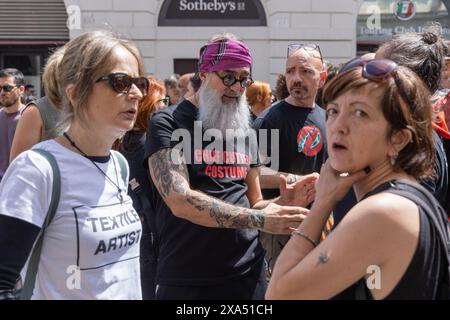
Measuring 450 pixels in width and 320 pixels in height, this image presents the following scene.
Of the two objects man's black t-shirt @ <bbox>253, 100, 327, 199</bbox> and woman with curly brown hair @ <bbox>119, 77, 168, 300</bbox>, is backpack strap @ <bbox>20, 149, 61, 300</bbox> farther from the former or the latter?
man's black t-shirt @ <bbox>253, 100, 327, 199</bbox>

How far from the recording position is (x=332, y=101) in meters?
1.95

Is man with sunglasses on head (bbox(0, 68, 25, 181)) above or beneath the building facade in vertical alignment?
beneath

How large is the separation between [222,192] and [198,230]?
0.22 metres

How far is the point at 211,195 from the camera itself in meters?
3.10

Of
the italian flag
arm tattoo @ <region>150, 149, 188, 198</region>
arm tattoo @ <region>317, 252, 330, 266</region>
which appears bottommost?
arm tattoo @ <region>150, 149, 188, 198</region>

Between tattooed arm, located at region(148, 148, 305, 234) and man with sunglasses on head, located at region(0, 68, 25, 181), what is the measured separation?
132 inches

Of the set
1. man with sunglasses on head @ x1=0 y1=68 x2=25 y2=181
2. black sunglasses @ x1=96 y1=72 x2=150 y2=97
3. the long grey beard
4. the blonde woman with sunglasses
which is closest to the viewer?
the blonde woman with sunglasses

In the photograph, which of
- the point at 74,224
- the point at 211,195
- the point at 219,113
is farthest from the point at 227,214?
the point at 74,224

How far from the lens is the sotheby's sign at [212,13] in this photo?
584 inches

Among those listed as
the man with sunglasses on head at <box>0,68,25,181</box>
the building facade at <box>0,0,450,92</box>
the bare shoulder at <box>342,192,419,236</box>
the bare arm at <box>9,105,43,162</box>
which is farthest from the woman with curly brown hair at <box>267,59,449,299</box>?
the building facade at <box>0,0,450,92</box>

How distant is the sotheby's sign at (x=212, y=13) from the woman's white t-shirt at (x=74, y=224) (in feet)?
42.4

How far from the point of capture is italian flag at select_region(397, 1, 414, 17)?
15156mm

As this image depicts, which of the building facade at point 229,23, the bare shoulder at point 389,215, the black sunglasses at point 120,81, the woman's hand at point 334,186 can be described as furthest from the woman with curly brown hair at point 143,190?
the building facade at point 229,23

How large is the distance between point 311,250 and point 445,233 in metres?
0.37
